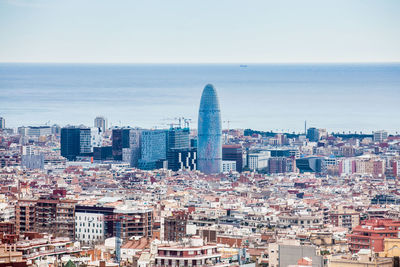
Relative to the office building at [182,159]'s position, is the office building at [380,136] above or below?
above

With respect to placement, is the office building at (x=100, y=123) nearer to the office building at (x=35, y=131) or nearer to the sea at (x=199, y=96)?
the sea at (x=199, y=96)

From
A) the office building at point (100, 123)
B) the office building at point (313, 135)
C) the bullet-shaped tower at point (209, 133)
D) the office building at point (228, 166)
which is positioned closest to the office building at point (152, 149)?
the bullet-shaped tower at point (209, 133)

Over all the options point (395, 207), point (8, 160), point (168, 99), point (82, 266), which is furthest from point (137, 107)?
point (82, 266)

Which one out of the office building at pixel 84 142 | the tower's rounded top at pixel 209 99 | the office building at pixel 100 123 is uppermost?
the tower's rounded top at pixel 209 99

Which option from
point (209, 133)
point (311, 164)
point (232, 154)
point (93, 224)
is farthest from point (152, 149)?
point (93, 224)

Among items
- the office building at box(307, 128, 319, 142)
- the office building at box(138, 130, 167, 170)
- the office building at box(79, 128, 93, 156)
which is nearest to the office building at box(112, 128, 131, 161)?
the office building at box(138, 130, 167, 170)

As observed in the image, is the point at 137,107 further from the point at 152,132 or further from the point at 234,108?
the point at 152,132

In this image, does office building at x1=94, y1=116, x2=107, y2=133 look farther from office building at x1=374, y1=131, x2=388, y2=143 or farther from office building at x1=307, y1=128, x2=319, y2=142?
office building at x1=374, y1=131, x2=388, y2=143

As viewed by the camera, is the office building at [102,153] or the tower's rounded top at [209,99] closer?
the office building at [102,153]
